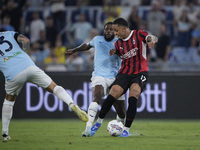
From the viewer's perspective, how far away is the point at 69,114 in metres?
13.7

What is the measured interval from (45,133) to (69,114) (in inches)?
161

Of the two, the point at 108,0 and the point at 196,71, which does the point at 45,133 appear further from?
the point at 108,0

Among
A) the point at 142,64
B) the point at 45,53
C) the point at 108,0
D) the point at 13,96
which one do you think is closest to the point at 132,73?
the point at 142,64

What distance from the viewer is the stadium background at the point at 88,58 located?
13.6 meters

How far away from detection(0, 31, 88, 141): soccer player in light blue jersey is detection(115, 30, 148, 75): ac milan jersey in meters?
1.46

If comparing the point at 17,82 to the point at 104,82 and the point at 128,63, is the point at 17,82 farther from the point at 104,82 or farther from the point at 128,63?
the point at 128,63

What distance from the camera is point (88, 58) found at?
51.9 feet

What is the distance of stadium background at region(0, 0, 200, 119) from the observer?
13.6m

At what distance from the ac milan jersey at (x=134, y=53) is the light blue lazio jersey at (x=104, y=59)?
0.63 metres

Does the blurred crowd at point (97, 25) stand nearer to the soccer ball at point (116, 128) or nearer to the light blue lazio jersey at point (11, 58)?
the soccer ball at point (116, 128)

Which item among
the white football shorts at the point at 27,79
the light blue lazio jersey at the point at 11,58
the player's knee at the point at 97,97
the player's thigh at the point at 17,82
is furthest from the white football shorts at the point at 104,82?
the player's thigh at the point at 17,82

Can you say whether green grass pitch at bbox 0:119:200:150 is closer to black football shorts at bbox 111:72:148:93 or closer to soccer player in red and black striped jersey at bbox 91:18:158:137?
soccer player in red and black striped jersey at bbox 91:18:158:137

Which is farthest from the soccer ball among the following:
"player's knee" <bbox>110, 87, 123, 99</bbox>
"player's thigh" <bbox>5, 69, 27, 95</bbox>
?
"player's thigh" <bbox>5, 69, 27, 95</bbox>

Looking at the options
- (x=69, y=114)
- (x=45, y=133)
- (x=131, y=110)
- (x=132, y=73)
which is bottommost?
(x=69, y=114)
